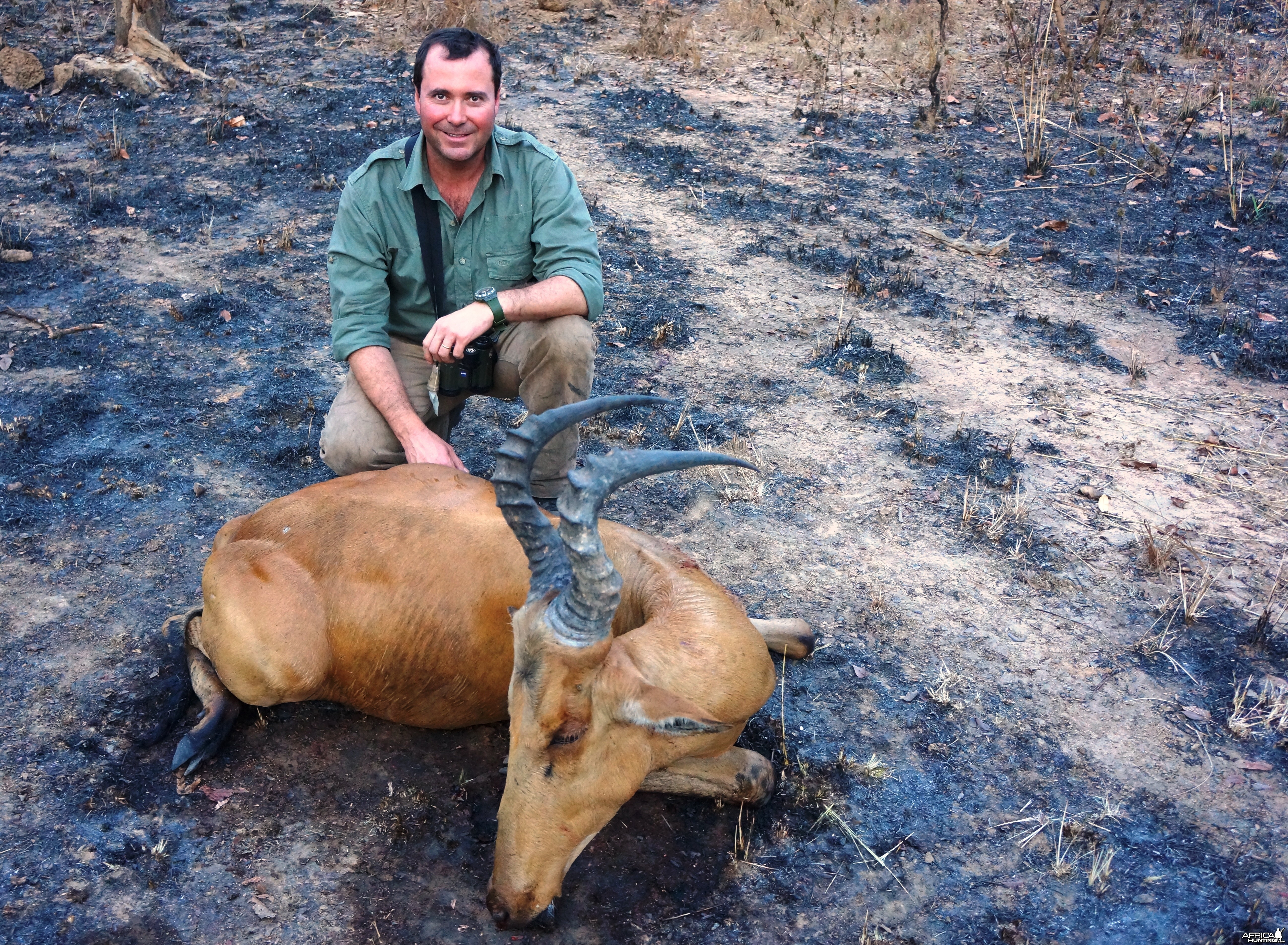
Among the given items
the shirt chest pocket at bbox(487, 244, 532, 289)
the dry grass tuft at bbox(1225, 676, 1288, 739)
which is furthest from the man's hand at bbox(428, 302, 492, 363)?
the dry grass tuft at bbox(1225, 676, 1288, 739)

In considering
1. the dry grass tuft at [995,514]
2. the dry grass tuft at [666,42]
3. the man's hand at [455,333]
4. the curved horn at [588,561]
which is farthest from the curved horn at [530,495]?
the dry grass tuft at [666,42]

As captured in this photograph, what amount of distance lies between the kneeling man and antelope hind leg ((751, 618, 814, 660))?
161 cm

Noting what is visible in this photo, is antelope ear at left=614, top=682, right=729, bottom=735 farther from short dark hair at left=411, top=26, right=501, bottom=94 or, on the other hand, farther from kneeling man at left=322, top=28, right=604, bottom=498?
short dark hair at left=411, top=26, right=501, bottom=94

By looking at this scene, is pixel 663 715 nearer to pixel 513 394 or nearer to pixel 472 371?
pixel 472 371

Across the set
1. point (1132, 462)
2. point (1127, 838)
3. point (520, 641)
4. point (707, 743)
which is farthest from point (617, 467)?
point (1132, 462)

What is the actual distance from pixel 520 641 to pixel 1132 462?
15.7 ft

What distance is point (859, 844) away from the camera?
4.41 meters

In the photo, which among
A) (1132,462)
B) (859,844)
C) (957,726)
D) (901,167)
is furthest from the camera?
(901,167)

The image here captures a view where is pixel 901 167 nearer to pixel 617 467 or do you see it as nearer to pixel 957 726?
pixel 957 726

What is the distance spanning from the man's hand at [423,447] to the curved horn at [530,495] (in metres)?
1.49

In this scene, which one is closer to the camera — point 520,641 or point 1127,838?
point 520,641

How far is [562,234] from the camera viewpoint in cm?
560

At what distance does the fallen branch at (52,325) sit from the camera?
782 cm

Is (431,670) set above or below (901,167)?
below
